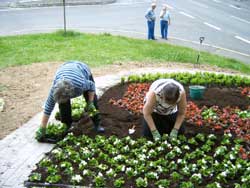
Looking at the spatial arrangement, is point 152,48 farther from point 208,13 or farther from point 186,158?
point 208,13

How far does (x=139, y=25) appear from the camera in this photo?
811 inches

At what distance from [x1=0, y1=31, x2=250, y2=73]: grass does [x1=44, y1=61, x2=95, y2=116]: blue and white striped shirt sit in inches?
216

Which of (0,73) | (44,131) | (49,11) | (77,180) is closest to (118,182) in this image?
(77,180)

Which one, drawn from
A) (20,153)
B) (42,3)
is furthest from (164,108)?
(42,3)

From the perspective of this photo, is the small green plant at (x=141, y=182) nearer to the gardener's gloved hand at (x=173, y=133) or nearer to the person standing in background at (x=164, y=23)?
the gardener's gloved hand at (x=173, y=133)

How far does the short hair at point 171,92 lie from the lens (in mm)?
6145

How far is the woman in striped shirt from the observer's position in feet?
20.5

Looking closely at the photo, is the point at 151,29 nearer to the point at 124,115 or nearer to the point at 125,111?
the point at 125,111

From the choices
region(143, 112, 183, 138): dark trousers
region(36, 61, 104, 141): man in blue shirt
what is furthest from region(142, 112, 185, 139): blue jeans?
region(36, 61, 104, 141): man in blue shirt

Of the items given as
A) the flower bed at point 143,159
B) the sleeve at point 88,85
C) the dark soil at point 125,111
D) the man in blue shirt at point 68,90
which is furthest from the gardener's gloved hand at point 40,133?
the sleeve at point 88,85

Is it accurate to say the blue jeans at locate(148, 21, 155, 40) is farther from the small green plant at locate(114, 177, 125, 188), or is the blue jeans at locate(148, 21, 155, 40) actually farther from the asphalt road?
the small green plant at locate(114, 177, 125, 188)

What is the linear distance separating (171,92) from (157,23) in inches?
608

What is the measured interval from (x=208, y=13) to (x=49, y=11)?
852cm

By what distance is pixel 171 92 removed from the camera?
6.14 metres
